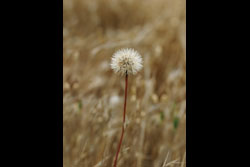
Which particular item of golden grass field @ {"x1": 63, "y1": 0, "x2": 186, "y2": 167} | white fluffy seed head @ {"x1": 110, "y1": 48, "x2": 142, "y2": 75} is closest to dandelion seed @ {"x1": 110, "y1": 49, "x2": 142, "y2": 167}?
white fluffy seed head @ {"x1": 110, "y1": 48, "x2": 142, "y2": 75}

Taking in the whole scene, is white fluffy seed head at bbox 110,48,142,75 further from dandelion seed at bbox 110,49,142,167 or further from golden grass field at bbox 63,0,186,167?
golden grass field at bbox 63,0,186,167

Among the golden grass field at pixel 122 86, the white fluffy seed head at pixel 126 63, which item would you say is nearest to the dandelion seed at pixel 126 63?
the white fluffy seed head at pixel 126 63

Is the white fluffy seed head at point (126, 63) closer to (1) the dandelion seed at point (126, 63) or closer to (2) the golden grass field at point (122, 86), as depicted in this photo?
(1) the dandelion seed at point (126, 63)

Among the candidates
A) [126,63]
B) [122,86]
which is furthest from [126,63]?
[122,86]

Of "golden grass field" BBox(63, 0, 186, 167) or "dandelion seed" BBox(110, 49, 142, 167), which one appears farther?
"golden grass field" BBox(63, 0, 186, 167)

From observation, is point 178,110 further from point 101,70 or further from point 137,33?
point 137,33
